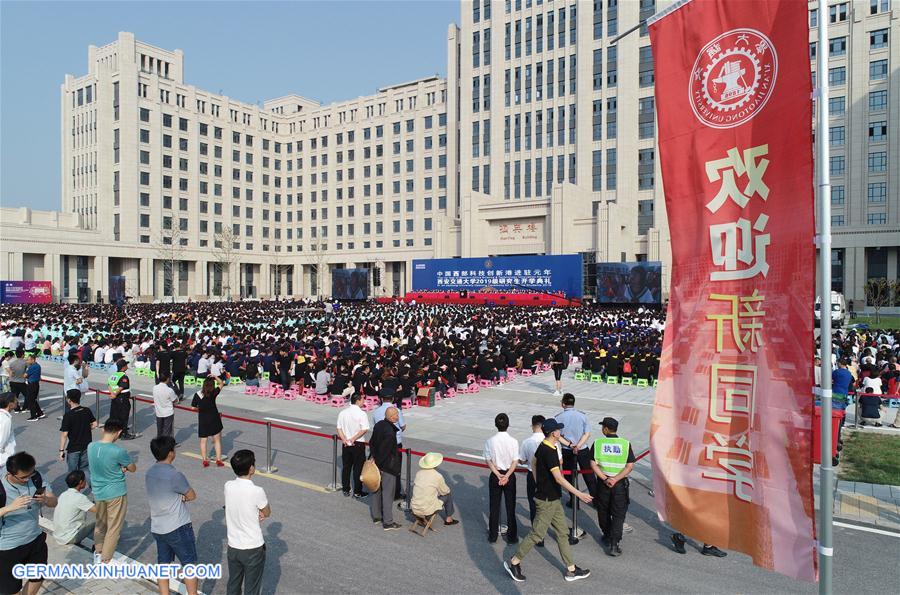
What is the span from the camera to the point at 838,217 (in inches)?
2028

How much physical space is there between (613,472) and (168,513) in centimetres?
488

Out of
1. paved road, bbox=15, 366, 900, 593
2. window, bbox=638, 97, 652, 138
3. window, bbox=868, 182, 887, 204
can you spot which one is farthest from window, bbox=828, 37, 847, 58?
paved road, bbox=15, 366, 900, 593

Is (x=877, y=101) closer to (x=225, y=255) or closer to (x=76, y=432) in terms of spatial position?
(x=76, y=432)

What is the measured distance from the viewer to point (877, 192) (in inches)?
1940

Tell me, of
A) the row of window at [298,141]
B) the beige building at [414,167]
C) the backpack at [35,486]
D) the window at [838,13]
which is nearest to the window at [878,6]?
the beige building at [414,167]

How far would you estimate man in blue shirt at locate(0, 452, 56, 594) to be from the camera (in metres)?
4.79

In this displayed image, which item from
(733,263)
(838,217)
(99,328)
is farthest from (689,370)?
(838,217)

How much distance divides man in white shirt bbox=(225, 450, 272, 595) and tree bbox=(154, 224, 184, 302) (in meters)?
71.1

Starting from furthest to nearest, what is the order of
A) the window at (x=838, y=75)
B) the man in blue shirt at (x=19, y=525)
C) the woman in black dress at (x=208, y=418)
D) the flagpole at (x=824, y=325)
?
the window at (x=838, y=75), the woman in black dress at (x=208, y=418), the man in blue shirt at (x=19, y=525), the flagpole at (x=824, y=325)

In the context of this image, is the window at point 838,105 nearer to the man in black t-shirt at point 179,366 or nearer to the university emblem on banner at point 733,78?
the man in black t-shirt at point 179,366

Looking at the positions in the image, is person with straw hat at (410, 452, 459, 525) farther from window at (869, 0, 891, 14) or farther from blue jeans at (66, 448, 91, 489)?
window at (869, 0, 891, 14)

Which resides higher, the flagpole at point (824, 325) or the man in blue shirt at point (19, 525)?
the flagpole at point (824, 325)

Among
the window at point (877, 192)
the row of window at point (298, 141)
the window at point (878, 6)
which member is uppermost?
the window at point (878, 6)

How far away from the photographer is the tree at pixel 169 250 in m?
70.1
